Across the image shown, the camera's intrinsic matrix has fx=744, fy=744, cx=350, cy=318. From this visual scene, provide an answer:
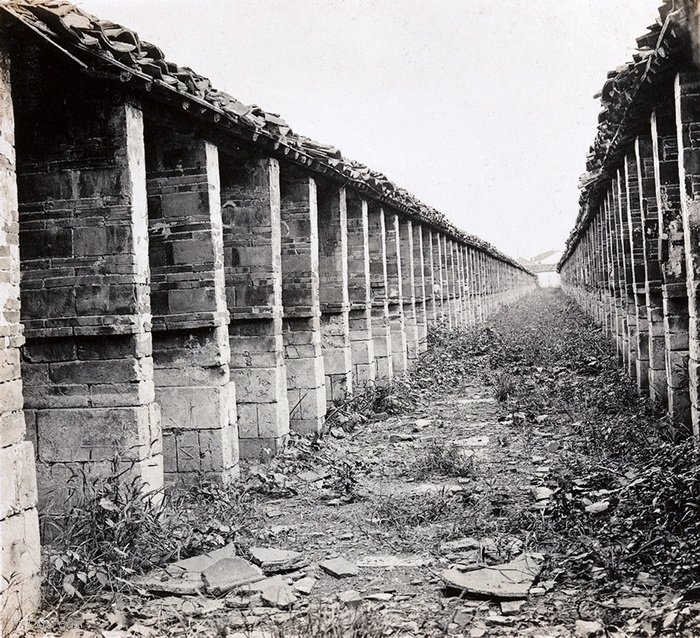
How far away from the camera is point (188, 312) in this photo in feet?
26.2

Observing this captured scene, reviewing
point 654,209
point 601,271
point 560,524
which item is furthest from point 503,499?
point 601,271

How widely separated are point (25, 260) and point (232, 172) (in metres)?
3.37

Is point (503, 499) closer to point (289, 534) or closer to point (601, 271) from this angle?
point (289, 534)

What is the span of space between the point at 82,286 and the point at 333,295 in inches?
240

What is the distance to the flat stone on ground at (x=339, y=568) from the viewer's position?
18.3ft

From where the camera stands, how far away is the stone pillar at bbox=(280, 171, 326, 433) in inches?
424

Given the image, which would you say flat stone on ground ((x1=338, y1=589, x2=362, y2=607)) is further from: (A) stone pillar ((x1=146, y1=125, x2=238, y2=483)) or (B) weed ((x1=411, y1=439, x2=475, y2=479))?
(B) weed ((x1=411, y1=439, x2=475, y2=479))

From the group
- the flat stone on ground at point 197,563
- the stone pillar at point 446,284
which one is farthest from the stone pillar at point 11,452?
the stone pillar at point 446,284

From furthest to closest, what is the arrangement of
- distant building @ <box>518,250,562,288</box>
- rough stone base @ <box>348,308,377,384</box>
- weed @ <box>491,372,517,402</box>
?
1. distant building @ <box>518,250,562,288</box>
2. rough stone base @ <box>348,308,377,384</box>
3. weed @ <box>491,372,517,402</box>

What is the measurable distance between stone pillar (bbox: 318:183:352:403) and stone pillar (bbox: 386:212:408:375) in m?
4.11

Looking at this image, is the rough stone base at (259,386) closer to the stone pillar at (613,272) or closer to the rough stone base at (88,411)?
the rough stone base at (88,411)

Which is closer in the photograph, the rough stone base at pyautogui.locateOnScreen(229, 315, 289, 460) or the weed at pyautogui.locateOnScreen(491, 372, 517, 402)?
the rough stone base at pyautogui.locateOnScreen(229, 315, 289, 460)

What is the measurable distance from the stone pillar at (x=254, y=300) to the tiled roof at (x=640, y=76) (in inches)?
167

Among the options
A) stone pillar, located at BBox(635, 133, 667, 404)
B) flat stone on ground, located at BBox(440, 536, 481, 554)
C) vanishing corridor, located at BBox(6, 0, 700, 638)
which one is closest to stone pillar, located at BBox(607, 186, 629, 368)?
vanishing corridor, located at BBox(6, 0, 700, 638)
